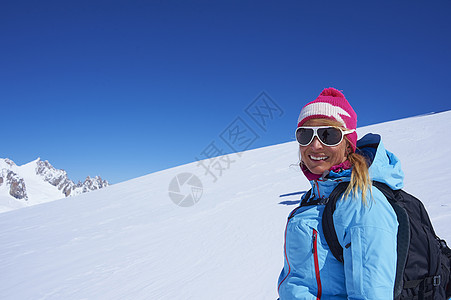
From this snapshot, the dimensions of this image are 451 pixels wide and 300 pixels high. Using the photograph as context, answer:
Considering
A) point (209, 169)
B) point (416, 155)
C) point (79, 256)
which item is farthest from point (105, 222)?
point (416, 155)

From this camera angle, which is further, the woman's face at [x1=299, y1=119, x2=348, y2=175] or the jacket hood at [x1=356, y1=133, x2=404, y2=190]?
the woman's face at [x1=299, y1=119, x2=348, y2=175]

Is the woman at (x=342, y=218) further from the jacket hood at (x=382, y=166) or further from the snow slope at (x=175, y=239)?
the snow slope at (x=175, y=239)

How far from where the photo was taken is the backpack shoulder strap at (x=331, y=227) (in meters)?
1.03

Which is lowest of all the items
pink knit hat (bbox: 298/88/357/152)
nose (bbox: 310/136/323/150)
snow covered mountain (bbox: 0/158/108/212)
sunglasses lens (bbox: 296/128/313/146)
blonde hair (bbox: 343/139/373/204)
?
blonde hair (bbox: 343/139/373/204)

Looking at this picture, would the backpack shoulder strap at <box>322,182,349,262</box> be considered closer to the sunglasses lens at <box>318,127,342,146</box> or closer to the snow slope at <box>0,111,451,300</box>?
the sunglasses lens at <box>318,127,342,146</box>

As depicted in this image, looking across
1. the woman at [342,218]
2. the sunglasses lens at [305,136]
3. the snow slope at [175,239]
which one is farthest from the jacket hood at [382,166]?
the snow slope at [175,239]

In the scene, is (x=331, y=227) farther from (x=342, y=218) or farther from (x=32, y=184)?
(x=32, y=184)

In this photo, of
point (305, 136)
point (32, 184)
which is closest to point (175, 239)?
point (305, 136)

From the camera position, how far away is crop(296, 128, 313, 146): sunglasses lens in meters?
1.34

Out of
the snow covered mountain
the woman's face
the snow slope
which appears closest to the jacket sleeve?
the woman's face

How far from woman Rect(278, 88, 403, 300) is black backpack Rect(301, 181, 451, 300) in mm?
36

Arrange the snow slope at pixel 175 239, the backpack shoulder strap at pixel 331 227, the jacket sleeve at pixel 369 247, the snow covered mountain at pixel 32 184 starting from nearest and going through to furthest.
A: the jacket sleeve at pixel 369 247
the backpack shoulder strap at pixel 331 227
the snow slope at pixel 175 239
the snow covered mountain at pixel 32 184

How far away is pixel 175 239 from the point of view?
22.9 feet

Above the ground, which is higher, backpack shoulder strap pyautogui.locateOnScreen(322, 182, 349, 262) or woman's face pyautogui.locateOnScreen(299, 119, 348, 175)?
woman's face pyautogui.locateOnScreen(299, 119, 348, 175)
